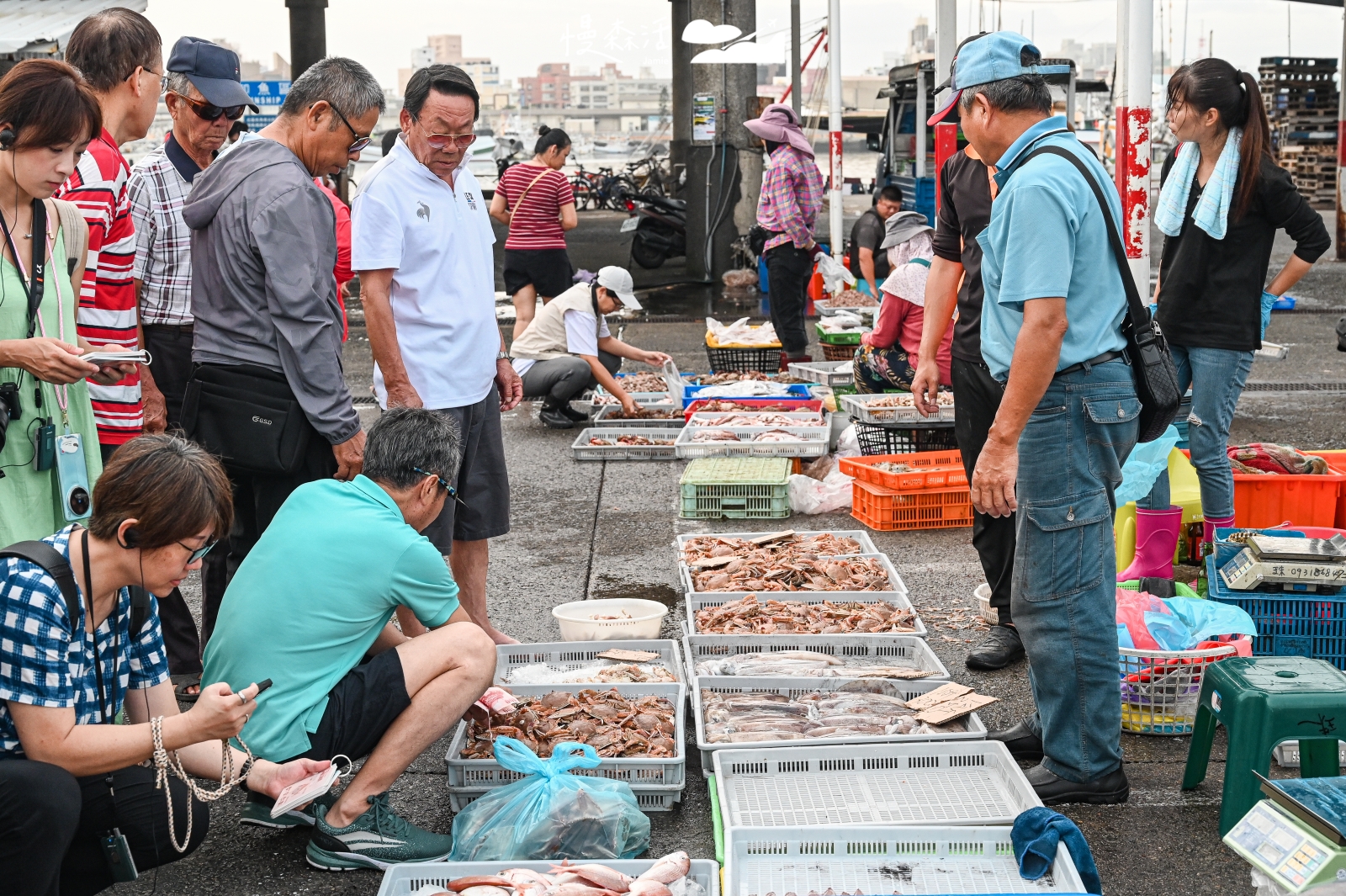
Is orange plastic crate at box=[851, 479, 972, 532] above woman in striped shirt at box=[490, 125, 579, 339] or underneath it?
underneath

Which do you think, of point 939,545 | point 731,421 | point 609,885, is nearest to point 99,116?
point 609,885

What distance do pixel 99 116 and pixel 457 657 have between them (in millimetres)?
1734

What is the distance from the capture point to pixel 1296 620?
172 inches

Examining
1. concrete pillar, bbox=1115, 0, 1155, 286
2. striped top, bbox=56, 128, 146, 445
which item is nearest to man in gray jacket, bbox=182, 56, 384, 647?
striped top, bbox=56, 128, 146, 445

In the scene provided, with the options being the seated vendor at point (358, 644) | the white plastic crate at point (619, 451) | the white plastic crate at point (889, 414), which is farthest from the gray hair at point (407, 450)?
the white plastic crate at point (619, 451)

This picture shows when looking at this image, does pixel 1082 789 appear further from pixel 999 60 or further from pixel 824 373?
pixel 824 373

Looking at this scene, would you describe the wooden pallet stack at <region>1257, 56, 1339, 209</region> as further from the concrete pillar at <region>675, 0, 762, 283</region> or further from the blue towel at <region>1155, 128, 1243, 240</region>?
the blue towel at <region>1155, 128, 1243, 240</region>

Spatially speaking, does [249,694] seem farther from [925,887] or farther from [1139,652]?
[1139,652]

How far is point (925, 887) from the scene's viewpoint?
309 centimetres

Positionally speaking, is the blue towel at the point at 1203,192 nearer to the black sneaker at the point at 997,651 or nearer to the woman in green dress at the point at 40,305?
the black sneaker at the point at 997,651

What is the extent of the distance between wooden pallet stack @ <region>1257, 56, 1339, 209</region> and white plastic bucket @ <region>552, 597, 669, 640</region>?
1015 inches

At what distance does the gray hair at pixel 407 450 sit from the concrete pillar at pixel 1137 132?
2.99 metres

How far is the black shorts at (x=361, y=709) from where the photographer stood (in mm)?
3301

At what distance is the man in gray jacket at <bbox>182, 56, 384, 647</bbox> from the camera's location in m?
3.88
